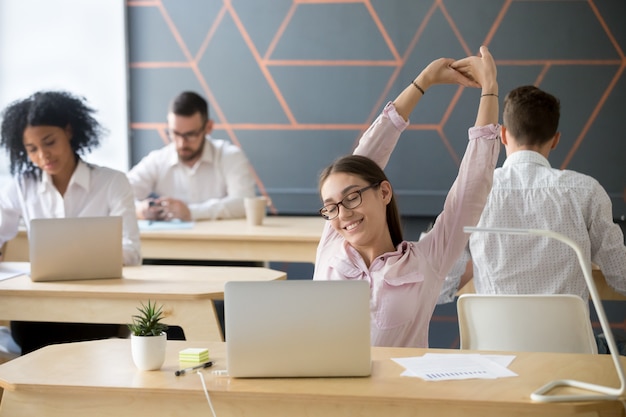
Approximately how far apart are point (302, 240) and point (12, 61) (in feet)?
8.97

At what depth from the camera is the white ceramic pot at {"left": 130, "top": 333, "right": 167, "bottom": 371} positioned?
2066mm

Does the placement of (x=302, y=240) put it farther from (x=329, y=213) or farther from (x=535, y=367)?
(x=535, y=367)

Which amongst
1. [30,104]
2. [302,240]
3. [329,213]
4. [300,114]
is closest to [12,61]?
[300,114]

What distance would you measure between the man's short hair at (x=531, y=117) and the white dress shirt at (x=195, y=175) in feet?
6.65

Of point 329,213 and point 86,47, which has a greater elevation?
point 86,47

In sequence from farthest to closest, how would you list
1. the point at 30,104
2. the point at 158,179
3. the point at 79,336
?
the point at 158,179 → the point at 30,104 → the point at 79,336

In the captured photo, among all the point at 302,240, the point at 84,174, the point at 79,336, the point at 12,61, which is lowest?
the point at 79,336

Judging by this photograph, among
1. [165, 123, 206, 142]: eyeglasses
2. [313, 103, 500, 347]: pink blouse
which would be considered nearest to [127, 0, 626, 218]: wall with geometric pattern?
[165, 123, 206, 142]: eyeglasses

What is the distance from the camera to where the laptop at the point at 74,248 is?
3186mm

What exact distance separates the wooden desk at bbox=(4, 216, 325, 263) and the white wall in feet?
5.54

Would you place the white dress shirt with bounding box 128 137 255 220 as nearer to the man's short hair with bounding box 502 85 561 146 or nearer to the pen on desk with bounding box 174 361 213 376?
the man's short hair with bounding box 502 85 561 146

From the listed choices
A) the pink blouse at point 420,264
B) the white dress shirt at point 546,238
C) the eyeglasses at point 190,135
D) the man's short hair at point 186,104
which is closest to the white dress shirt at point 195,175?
the eyeglasses at point 190,135

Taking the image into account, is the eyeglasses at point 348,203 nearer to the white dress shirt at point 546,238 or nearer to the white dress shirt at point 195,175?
the white dress shirt at point 546,238

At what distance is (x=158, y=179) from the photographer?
17.0ft
